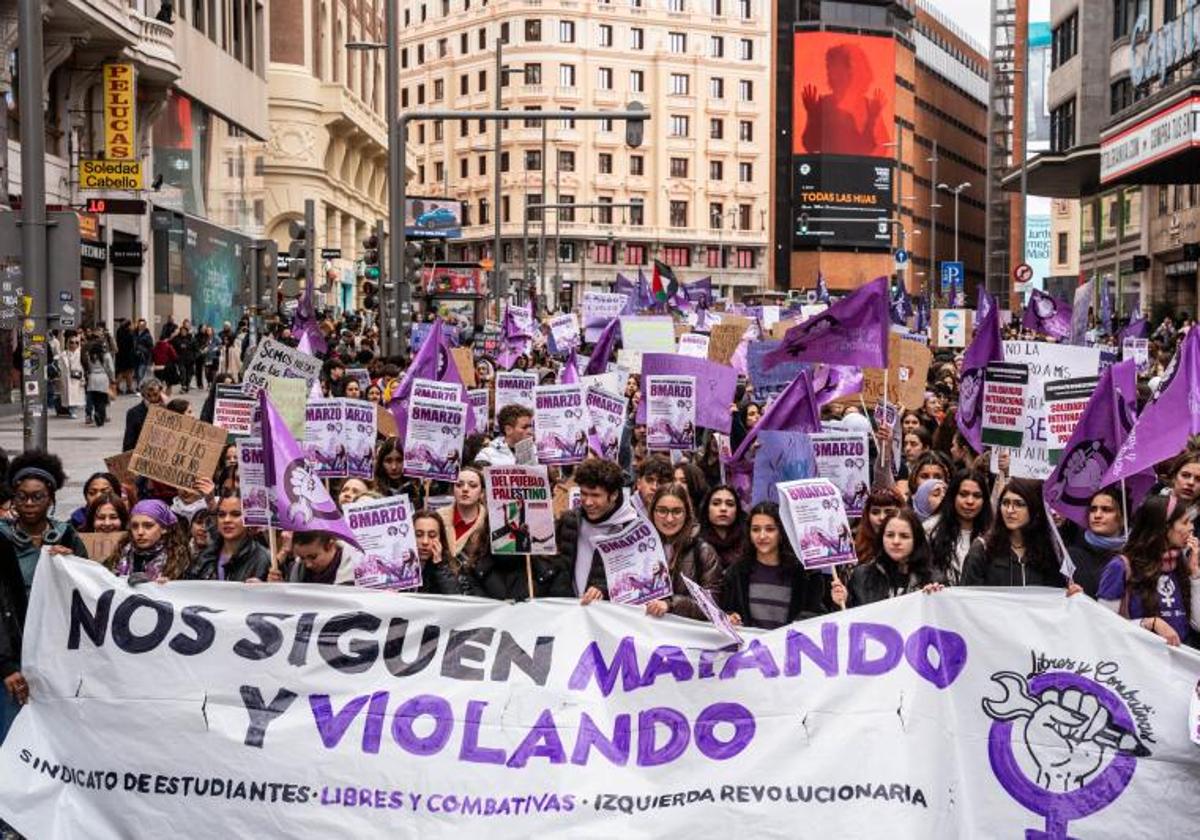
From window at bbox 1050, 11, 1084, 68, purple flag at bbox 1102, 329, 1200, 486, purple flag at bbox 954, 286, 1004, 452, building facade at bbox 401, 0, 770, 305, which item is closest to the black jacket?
purple flag at bbox 1102, 329, 1200, 486

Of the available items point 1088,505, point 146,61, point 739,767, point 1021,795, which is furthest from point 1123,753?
point 146,61

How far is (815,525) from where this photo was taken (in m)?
7.91

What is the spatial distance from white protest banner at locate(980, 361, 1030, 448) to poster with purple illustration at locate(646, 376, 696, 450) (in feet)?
7.94

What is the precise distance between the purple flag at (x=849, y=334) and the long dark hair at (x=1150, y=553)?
15.7 feet

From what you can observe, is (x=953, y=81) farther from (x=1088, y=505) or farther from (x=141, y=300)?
(x=1088, y=505)

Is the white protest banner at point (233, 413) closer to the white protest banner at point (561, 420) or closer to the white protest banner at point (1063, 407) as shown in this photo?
the white protest banner at point (561, 420)

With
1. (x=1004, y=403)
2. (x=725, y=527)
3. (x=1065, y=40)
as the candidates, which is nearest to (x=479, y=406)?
(x=1004, y=403)

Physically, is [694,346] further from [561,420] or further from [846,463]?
[846,463]

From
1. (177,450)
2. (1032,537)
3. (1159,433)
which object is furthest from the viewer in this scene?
(177,450)

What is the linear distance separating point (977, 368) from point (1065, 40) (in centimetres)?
5307

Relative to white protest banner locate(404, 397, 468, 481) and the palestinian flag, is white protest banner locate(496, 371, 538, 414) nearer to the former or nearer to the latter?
white protest banner locate(404, 397, 468, 481)

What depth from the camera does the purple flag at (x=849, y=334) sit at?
40.2ft

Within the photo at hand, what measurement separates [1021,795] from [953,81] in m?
146

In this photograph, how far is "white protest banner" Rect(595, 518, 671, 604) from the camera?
801 centimetres
